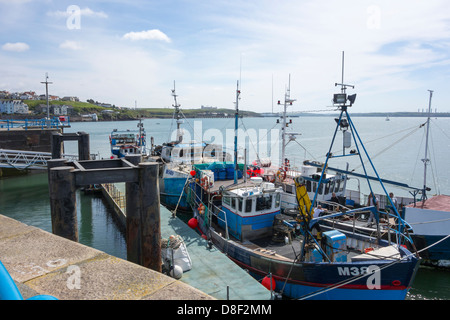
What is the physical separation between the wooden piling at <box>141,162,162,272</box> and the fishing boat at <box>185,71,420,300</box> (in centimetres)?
414

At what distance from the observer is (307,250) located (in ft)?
37.1

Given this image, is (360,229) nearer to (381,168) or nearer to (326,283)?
(326,283)

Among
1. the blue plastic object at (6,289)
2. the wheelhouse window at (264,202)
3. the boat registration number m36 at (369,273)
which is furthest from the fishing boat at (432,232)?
the blue plastic object at (6,289)

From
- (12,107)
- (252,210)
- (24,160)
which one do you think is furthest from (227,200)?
(12,107)

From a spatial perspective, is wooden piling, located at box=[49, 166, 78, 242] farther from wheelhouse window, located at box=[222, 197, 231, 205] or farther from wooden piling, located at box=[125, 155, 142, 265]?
wheelhouse window, located at box=[222, 197, 231, 205]

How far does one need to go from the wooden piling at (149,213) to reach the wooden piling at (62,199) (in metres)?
1.62

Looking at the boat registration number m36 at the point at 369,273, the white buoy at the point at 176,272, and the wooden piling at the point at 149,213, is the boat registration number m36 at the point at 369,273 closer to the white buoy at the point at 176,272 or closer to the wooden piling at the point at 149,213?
the white buoy at the point at 176,272

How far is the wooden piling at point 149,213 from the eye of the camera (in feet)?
26.3

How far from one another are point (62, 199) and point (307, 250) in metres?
8.19

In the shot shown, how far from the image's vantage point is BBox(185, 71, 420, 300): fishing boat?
9734 millimetres

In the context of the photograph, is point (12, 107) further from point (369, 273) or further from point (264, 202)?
point (369, 273)
